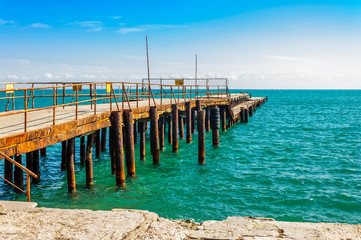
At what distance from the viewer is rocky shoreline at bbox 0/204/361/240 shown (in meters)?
5.13

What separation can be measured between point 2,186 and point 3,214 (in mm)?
8208

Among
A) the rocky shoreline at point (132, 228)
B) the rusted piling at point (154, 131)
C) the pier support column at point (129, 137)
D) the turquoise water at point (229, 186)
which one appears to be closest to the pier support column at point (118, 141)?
the pier support column at point (129, 137)

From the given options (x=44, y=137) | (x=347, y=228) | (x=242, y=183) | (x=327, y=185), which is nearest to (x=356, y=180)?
(x=327, y=185)

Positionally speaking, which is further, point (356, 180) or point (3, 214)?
point (356, 180)

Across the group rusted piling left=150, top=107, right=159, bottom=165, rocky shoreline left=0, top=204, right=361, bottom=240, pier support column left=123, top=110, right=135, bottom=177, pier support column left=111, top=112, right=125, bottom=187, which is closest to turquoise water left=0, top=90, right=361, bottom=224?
pier support column left=123, top=110, right=135, bottom=177

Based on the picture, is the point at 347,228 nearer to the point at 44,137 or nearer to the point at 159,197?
the point at 159,197

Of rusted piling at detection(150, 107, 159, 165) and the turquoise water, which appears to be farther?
rusted piling at detection(150, 107, 159, 165)

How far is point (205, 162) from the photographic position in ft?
56.3

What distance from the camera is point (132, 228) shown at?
5434mm

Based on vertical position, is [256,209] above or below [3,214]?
below

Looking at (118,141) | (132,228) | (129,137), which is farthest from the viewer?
(129,137)

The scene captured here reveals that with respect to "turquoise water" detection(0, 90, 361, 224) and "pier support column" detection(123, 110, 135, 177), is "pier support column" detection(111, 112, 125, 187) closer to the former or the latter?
"pier support column" detection(123, 110, 135, 177)

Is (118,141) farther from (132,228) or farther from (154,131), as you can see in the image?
(132,228)

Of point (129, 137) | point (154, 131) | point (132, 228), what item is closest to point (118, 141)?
point (129, 137)
